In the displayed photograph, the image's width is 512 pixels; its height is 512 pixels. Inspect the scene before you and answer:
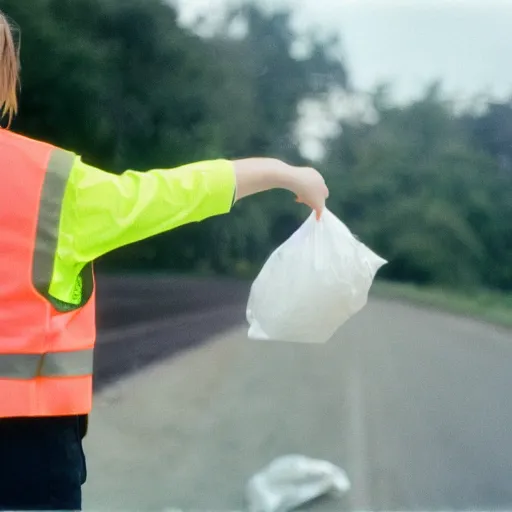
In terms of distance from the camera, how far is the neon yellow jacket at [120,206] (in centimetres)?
102

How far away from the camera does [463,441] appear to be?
69.1 inches

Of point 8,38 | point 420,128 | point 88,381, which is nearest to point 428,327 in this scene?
point 420,128

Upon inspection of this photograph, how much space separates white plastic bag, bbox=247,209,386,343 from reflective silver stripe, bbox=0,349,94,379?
453 millimetres

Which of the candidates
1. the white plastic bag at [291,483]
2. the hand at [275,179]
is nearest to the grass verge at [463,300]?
the white plastic bag at [291,483]

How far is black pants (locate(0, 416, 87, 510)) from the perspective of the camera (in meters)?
1.11

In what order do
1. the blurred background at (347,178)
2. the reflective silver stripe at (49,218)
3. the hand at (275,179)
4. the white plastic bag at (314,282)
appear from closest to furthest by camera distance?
the reflective silver stripe at (49,218) → the hand at (275,179) → the white plastic bag at (314,282) → the blurred background at (347,178)

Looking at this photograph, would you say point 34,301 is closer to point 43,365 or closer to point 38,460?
point 43,365

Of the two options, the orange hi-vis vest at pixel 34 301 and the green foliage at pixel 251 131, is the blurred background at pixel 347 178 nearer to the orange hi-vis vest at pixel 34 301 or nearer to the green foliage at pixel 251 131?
the green foliage at pixel 251 131

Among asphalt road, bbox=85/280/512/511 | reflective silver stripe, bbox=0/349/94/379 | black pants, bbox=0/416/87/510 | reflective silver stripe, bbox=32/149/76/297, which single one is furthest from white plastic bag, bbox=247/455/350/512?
reflective silver stripe, bbox=32/149/76/297

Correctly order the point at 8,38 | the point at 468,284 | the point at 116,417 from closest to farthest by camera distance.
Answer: the point at 8,38
the point at 468,284
the point at 116,417

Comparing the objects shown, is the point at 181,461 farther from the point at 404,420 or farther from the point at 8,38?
the point at 8,38

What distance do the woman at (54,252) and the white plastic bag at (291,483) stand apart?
0.76m

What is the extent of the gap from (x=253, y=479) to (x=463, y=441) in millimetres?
480

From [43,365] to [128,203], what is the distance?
0.24 metres
